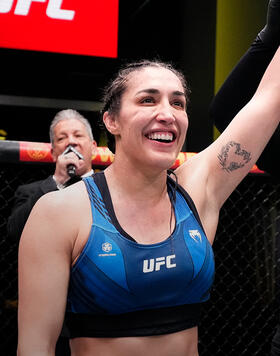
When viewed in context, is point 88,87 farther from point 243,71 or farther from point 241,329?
point 243,71

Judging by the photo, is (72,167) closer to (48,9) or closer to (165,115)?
(165,115)

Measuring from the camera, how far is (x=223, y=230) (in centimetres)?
298

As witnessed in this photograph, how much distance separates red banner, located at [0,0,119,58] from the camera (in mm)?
3180

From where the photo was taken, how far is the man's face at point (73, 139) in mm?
2391

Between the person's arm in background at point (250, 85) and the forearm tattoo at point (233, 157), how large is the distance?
13 cm

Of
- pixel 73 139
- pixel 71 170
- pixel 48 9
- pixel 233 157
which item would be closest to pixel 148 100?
pixel 233 157

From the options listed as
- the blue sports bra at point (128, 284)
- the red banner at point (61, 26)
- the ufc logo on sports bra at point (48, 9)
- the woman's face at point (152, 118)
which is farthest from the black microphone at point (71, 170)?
the ufc logo on sports bra at point (48, 9)

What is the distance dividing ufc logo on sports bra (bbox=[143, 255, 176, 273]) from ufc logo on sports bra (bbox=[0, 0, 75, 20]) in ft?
7.80

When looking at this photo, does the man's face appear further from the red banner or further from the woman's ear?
the red banner

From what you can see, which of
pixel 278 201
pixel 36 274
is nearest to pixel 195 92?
pixel 278 201

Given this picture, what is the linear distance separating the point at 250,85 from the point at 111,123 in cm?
47

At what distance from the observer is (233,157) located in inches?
60.3

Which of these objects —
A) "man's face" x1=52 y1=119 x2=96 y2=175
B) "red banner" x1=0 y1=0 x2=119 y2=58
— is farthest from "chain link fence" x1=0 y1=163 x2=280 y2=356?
"red banner" x1=0 y1=0 x2=119 y2=58

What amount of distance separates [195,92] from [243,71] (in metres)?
3.15
